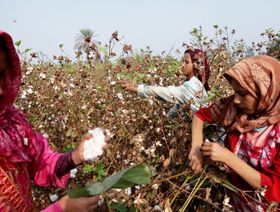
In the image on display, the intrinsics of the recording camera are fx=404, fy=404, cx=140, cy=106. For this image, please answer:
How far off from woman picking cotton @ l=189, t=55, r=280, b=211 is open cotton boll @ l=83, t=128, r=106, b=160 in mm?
477

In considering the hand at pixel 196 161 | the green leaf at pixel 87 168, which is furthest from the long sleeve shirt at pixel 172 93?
the green leaf at pixel 87 168

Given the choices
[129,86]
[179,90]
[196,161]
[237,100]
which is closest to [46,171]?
[196,161]

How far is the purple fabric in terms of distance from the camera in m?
1.48

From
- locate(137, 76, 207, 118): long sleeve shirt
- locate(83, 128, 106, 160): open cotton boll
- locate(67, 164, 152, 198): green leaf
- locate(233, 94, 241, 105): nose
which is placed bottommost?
locate(137, 76, 207, 118): long sleeve shirt

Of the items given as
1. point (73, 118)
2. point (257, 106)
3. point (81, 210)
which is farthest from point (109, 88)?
point (81, 210)

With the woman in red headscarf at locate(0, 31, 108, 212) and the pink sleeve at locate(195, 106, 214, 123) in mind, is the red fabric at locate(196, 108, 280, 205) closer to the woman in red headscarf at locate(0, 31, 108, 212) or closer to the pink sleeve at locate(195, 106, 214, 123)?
the pink sleeve at locate(195, 106, 214, 123)

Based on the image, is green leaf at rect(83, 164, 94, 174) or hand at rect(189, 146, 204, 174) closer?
hand at rect(189, 146, 204, 174)

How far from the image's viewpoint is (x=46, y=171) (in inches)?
59.7

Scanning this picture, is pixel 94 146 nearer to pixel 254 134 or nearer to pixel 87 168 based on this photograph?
pixel 87 168

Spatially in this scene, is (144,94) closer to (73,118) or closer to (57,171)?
(73,118)

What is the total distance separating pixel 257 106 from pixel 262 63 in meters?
0.18

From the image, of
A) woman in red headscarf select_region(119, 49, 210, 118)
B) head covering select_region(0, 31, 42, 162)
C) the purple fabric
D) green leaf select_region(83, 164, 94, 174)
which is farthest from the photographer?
woman in red headscarf select_region(119, 49, 210, 118)

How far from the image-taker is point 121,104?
111 inches

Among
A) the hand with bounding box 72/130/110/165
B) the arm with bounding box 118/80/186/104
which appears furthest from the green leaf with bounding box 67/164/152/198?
the arm with bounding box 118/80/186/104
